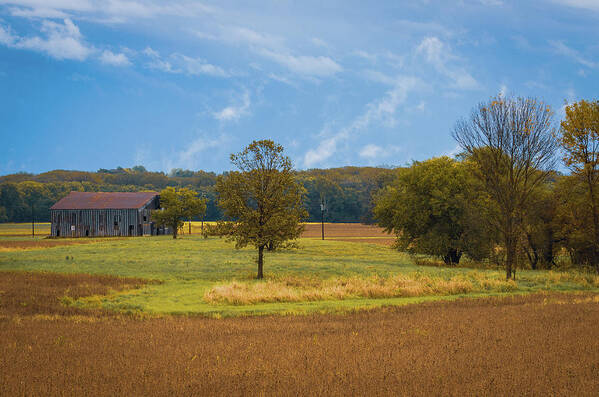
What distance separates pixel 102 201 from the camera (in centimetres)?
9469

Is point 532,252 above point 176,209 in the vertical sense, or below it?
below

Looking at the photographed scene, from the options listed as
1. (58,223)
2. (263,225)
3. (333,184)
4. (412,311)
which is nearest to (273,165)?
(263,225)

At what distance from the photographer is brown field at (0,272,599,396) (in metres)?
8.66

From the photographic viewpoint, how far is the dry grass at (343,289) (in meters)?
22.5

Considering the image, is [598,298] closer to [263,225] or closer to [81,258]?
[263,225]

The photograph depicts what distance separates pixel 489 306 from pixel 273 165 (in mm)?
16697

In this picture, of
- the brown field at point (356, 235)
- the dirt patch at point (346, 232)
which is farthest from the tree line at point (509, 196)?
the dirt patch at point (346, 232)

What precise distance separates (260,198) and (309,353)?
67.4 ft

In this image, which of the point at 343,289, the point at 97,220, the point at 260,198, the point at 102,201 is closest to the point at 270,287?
the point at 343,289

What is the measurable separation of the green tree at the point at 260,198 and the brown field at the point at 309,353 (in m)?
13.5

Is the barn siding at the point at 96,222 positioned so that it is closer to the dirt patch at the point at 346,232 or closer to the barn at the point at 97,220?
the barn at the point at 97,220

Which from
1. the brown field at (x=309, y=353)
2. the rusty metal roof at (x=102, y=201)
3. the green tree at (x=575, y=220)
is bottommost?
the brown field at (x=309, y=353)

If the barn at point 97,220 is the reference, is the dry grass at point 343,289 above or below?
below

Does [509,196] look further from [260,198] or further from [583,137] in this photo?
[260,198]
